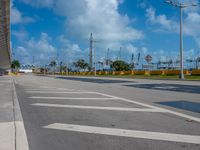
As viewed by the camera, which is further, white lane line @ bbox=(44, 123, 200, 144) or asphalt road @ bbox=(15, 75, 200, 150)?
white lane line @ bbox=(44, 123, 200, 144)

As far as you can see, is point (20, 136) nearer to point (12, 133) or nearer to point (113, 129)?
point (12, 133)

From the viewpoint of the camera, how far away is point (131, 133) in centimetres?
681

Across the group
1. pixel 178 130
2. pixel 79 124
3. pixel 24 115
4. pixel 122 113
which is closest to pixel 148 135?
pixel 178 130

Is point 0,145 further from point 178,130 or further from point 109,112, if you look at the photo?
point 109,112

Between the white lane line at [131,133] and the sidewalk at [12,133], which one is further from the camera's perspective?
the white lane line at [131,133]

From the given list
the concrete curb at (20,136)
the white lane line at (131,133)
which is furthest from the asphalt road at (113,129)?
the concrete curb at (20,136)

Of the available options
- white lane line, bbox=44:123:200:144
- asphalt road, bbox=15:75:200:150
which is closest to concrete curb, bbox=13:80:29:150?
asphalt road, bbox=15:75:200:150

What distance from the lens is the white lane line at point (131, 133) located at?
621cm

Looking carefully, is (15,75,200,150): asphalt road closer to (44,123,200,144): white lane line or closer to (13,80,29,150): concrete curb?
(44,123,200,144): white lane line

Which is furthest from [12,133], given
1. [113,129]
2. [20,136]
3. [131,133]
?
[131,133]

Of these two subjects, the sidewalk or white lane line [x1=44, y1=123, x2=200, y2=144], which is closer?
the sidewalk

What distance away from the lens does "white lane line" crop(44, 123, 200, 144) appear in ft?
20.4

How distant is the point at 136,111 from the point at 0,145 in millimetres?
5408

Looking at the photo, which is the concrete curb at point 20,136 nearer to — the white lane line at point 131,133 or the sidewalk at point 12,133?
the sidewalk at point 12,133
